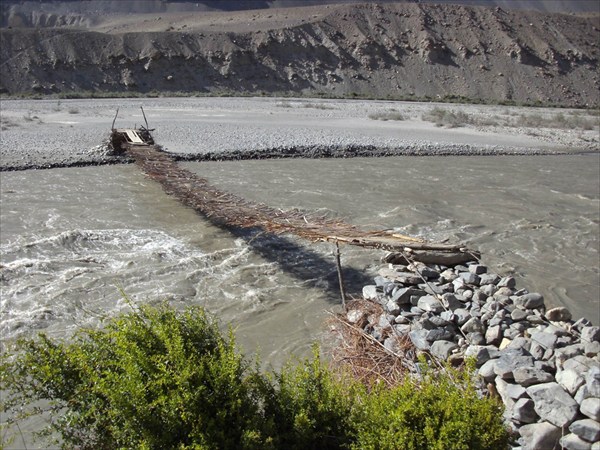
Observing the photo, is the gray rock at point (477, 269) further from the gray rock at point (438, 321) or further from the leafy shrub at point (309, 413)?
the leafy shrub at point (309, 413)

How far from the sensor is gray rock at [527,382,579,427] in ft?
11.5

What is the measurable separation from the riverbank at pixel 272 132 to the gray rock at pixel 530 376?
13.2 meters

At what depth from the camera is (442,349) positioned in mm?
4820

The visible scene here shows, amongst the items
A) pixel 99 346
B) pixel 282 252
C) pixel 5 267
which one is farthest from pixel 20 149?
pixel 99 346

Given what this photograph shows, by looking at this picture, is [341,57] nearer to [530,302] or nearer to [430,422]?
[530,302]

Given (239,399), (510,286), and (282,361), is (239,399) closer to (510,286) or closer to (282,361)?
(282,361)

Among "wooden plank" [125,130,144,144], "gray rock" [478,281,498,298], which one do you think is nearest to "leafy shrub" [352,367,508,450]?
"gray rock" [478,281,498,298]

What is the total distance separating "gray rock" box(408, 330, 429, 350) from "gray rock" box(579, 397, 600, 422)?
1.60 m

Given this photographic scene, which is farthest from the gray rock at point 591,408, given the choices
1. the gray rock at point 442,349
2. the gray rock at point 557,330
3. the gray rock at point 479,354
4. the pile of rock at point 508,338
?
the gray rock at point 442,349

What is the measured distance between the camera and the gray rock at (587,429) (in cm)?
335

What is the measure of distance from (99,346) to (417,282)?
12.3 ft

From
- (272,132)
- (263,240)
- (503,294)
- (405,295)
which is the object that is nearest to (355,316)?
(405,295)

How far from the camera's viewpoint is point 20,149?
53.8 feet

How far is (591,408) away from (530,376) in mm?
505
